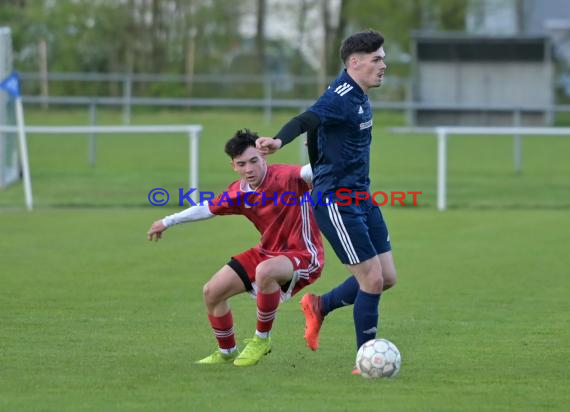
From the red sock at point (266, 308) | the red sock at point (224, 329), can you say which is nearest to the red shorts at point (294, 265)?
the red sock at point (266, 308)

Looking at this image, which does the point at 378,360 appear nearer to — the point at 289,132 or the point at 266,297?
the point at 266,297

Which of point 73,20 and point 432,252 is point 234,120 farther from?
point 432,252

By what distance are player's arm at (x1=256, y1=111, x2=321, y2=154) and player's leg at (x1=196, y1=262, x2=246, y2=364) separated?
1.16 m

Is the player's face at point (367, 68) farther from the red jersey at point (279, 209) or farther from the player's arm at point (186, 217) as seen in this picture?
the player's arm at point (186, 217)

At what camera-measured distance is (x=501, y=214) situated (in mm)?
17141

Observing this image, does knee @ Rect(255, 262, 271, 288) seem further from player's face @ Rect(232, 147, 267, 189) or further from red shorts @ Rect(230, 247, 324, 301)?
player's face @ Rect(232, 147, 267, 189)

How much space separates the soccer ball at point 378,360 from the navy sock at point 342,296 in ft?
2.20

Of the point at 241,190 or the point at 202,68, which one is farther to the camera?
the point at 202,68

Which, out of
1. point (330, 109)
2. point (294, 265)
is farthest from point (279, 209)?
point (330, 109)

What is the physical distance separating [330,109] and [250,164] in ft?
2.41

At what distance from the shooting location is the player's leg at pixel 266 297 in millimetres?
7244

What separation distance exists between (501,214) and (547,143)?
14.1 meters

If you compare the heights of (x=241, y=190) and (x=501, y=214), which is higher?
(x=241, y=190)

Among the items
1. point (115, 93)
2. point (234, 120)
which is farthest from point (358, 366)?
point (115, 93)
